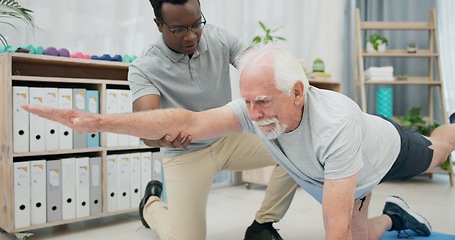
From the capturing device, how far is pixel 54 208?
2.37 m

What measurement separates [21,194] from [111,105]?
2.21ft

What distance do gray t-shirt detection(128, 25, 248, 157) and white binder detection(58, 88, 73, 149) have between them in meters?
0.66

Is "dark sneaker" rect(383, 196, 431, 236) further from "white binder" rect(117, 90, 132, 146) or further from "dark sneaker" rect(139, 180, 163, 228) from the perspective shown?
"white binder" rect(117, 90, 132, 146)

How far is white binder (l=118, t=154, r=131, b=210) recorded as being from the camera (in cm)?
262

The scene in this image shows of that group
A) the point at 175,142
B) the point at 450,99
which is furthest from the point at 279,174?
the point at 450,99

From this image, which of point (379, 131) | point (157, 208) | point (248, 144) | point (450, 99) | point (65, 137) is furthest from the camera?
point (450, 99)

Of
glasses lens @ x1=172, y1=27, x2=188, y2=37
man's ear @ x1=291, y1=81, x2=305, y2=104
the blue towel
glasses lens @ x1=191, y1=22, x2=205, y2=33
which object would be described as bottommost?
the blue towel

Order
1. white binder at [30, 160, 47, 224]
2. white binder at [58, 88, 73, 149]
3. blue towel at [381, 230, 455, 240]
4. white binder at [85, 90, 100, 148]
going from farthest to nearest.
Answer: white binder at [85, 90, 100, 148], white binder at [58, 88, 73, 149], white binder at [30, 160, 47, 224], blue towel at [381, 230, 455, 240]

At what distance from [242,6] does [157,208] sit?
2136mm

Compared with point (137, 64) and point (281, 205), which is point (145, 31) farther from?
point (281, 205)

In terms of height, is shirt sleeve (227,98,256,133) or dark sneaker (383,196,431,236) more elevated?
shirt sleeve (227,98,256,133)

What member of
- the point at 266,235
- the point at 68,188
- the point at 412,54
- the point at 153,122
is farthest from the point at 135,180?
the point at 412,54

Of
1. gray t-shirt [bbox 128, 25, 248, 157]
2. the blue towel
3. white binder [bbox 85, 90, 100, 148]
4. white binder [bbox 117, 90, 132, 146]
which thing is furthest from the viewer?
white binder [bbox 117, 90, 132, 146]

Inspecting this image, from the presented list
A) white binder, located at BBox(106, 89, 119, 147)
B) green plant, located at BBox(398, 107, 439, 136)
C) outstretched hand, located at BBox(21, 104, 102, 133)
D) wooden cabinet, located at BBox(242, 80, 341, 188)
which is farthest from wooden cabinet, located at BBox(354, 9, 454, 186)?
outstretched hand, located at BBox(21, 104, 102, 133)
